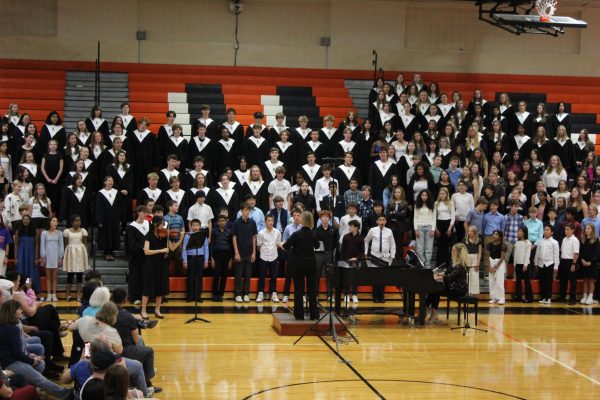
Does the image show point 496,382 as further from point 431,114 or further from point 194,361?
point 431,114

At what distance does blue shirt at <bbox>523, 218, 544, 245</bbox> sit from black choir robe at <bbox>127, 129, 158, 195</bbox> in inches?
277

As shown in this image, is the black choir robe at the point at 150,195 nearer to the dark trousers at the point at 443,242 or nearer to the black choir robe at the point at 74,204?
the black choir robe at the point at 74,204

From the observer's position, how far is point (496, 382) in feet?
31.8

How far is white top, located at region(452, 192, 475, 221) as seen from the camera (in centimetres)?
1623

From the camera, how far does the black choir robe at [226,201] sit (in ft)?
52.5

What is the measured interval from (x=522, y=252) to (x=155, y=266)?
654 centimetres

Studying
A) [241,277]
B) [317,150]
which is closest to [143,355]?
[241,277]

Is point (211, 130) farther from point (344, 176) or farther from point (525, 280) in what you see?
point (525, 280)

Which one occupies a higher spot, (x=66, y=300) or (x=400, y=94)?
(x=400, y=94)

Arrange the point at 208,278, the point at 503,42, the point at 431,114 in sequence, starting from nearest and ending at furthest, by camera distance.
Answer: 1. the point at 208,278
2. the point at 431,114
3. the point at 503,42

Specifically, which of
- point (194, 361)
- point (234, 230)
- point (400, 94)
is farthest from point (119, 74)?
point (194, 361)

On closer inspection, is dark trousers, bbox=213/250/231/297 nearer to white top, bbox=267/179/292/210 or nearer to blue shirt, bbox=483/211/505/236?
white top, bbox=267/179/292/210

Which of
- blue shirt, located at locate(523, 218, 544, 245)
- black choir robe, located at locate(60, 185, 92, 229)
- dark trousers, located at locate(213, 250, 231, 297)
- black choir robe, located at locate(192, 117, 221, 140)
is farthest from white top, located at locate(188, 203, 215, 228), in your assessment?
blue shirt, located at locate(523, 218, 544, 245)

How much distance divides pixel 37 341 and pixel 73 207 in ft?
22.2
